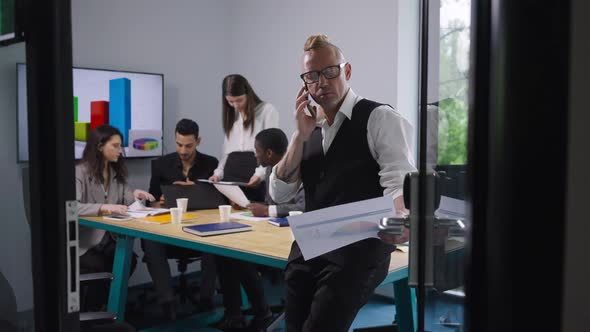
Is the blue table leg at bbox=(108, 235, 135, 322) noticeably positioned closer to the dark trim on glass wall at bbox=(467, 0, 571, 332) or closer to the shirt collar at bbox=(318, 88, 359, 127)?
the shirt collar at bbox=(318, 88, 359, 127)

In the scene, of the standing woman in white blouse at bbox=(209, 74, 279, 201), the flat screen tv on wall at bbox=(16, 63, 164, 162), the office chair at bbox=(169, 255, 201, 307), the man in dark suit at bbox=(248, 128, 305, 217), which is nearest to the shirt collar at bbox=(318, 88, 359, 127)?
the man in dark suit at bbox=(248, 128, 305, 217)

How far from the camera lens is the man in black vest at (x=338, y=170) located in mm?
1864

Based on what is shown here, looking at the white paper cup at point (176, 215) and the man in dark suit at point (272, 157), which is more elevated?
the man in dark suit at point (272, 157)

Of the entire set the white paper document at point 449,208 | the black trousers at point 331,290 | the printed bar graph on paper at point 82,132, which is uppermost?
the printed bar graph on paper at point 82,132

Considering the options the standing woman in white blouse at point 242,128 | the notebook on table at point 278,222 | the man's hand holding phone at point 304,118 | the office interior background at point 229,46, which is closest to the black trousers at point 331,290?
the man's hand holding phone at point 304,118

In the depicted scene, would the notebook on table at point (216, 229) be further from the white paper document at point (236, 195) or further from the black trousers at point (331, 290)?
the black trousers at point (331, 290)

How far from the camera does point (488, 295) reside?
56cm

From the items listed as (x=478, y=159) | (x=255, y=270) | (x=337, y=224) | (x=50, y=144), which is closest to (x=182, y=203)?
(x=255, y=270)

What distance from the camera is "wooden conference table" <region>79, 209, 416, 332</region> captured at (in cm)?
238

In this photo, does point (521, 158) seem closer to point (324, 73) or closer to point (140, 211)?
point (324, 73)

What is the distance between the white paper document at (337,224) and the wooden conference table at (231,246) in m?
0.62

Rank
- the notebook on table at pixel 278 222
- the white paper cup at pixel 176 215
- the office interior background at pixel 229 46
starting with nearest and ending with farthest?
the notebook on table at pixel 278 222
the white paper cup at pixel 176 215
the office interior background at pixel 229 46

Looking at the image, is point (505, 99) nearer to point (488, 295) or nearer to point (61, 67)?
point (488, 295)

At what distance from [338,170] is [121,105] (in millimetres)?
3310
